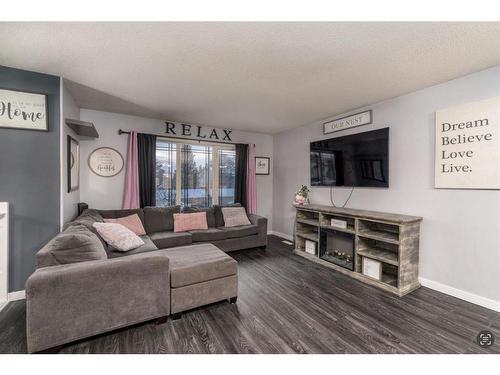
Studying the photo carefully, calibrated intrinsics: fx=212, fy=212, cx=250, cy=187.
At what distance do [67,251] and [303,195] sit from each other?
134 inches

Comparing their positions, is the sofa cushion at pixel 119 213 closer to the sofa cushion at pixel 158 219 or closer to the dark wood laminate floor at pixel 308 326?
the sofa cushion at pixel 158 219

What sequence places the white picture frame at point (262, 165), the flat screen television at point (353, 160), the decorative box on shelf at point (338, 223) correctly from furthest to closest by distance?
the white picture frame at point (262, 165), the decorative box on shelf at point (338, 223), the flat screen television at point (353, 160)

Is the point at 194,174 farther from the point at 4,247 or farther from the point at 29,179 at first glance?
the point at 4,247

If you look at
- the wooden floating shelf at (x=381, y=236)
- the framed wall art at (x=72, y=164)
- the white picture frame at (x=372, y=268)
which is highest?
the framed wall art at (x=72, y=164)

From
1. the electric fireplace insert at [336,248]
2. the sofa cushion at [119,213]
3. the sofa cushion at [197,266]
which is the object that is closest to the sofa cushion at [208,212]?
the sofa cushion at [119,213]

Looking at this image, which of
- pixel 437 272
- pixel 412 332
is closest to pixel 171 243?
pixel 412 332

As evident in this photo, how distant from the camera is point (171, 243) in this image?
316 cm

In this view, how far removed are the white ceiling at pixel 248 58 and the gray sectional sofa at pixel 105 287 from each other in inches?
62.8

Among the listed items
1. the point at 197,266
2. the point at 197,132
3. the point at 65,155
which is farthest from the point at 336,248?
the point at 65,155

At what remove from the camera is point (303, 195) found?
402cm

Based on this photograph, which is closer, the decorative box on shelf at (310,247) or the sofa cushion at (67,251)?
the sofa cushion at (67,251)

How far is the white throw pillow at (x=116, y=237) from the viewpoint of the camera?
2340 millimetres

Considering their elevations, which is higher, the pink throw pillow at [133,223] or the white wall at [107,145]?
the white wall at [107,145]
